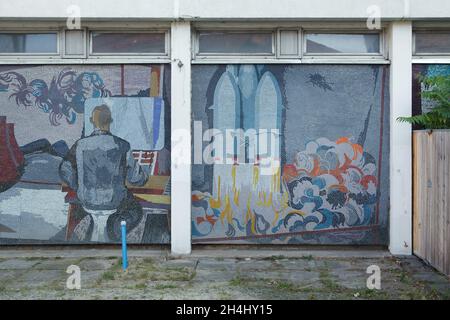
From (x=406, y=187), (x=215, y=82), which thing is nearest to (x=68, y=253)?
(x=215, y=82)

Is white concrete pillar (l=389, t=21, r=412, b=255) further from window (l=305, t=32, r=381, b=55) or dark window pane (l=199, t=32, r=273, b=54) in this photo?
dark window pane (l=199, t=32, r=273, b=54)

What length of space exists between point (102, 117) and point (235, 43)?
2.52 m

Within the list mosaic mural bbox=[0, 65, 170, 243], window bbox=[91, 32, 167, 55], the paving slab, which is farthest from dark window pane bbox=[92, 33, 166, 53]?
the paving slab

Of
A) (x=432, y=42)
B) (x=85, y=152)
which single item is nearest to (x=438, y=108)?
(x=432, y=42)

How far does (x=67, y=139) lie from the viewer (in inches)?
422

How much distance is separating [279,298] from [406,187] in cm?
371

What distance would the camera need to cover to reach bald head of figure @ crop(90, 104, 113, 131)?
10.7m

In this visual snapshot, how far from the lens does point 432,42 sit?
10641 mm

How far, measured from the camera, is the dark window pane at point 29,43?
35.3 feet

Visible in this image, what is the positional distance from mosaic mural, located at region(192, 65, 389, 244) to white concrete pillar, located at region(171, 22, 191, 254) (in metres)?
0.25

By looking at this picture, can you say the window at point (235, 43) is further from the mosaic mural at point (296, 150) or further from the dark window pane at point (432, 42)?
the dark window pane at point (432, 42)

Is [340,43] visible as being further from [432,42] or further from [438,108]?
[438,108]

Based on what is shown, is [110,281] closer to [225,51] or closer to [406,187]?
[225,51]
